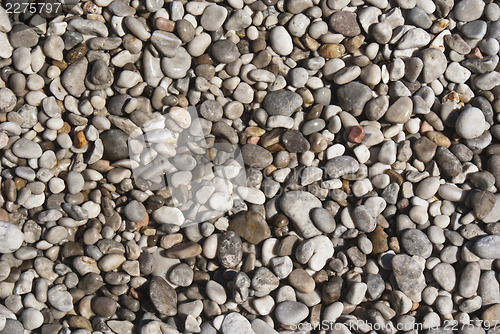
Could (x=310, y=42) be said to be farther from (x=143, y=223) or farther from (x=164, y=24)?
(x=143, y=223)

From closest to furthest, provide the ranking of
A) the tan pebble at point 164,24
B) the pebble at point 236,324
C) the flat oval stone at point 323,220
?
the pebble at point 236,324, the flat oval stone at point 323,220, the tan pebble at point 164,24

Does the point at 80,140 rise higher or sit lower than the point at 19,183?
higher

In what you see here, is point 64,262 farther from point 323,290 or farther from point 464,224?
point 464,224

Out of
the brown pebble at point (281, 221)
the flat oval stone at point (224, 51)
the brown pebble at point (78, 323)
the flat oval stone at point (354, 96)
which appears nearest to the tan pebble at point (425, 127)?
the flat oval stone at point (354, 96)

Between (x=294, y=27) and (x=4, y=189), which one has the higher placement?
(x=294, y=27)

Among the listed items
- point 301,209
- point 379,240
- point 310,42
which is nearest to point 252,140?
point 301,209

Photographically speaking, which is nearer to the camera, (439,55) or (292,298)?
(292,298)

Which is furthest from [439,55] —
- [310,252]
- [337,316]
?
[337,316]

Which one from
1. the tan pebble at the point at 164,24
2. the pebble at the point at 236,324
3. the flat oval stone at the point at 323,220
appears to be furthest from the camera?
the tan pebble at the point at 164,24

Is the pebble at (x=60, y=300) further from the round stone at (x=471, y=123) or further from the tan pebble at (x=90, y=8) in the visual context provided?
the round stone at (x=471, y=123)
